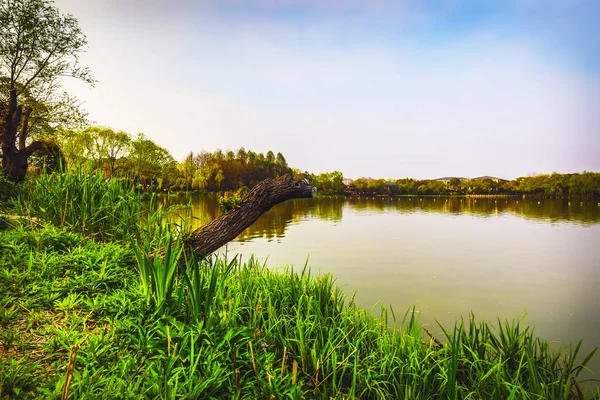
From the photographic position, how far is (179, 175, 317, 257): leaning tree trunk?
4.88m

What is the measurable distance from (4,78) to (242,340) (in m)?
19.1

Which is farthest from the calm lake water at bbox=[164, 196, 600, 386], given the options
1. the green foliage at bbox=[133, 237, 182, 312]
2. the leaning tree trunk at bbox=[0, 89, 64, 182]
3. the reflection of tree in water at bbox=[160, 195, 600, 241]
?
the leaning tree trunk at bbox=[0, 89, 64, 182]

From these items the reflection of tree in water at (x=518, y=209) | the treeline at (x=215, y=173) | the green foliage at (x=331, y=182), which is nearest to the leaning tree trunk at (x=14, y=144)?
the treeline at (x=215, y=173)

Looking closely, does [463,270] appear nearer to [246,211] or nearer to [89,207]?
[246,211]

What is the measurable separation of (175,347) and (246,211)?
10.7ft

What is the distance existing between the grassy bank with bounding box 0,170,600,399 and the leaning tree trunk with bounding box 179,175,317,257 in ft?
3.24

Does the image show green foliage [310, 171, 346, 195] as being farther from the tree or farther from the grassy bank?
the grassy bank

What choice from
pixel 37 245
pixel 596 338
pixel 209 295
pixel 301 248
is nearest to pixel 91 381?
pixel 209 295

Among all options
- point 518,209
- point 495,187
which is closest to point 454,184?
point 495,187

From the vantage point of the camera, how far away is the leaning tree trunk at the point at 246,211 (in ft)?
16.0

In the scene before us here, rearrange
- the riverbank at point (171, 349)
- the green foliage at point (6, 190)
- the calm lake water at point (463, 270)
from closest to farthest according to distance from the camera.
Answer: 1. the riverbank at point (171, 349)
2. the green foliage at point (6, 190)
3. the calm lake water at point (463, 270)

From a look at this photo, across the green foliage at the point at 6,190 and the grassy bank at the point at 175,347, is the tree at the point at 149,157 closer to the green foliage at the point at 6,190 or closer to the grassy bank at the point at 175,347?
the green foliage at the point at 6,190

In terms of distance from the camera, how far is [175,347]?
2.02 meters

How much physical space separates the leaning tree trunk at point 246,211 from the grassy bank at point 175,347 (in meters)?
0.99
